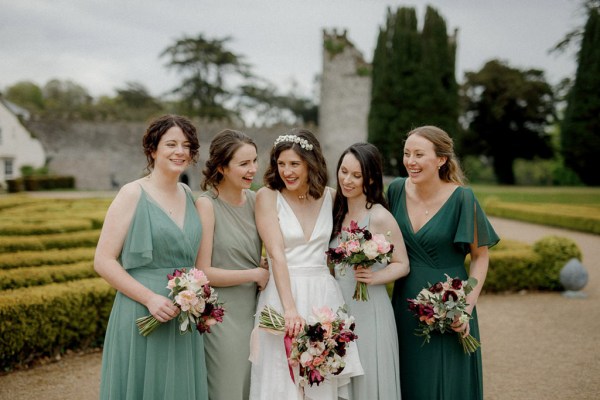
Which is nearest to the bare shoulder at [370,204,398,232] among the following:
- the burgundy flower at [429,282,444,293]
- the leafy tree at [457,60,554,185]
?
the burgundy flower at [429,282,444,293]

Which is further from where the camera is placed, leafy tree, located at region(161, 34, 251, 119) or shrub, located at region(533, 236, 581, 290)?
leafy tree, located at region(161, 34, 251, 119)

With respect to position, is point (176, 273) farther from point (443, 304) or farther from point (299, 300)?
point (443, 304)

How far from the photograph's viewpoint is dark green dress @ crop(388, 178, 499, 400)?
10.0 feet

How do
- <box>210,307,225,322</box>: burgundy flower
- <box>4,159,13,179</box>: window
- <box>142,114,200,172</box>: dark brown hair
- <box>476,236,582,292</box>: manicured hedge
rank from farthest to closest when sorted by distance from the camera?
<box>4,159,13,179</box>: window → <box>476,236,582,292</box>: manicured hedge → <box>142,114,200,172</box>: dark brown hair → <box>210,307,225,322</box>: burgundy flower

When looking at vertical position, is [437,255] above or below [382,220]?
below

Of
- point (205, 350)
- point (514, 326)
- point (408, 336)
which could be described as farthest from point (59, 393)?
point (514, 326)

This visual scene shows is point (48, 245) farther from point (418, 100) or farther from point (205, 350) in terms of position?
point (418, 100)

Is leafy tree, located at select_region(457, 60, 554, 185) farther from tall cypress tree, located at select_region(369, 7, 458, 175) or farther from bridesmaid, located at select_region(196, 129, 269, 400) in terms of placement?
Answer: bridesmaid, located at select_region(196, 129, 269, 400)

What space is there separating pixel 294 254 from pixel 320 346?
2.17 ft

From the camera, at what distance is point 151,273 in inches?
105

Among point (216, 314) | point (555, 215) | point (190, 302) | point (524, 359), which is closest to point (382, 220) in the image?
point (216, 314)

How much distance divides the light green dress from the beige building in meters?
35.4

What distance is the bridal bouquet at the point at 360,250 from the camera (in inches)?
107

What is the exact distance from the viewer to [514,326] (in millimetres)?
6578
